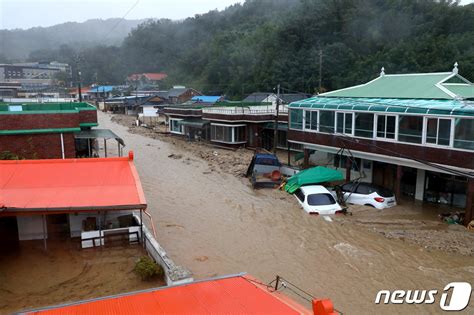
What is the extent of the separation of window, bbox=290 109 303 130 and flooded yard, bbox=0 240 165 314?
1402cm

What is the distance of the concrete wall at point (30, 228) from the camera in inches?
516

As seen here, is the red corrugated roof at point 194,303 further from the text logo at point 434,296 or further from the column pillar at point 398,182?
the column pillar at point 398,182

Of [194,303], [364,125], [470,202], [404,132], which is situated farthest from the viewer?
[364,125]

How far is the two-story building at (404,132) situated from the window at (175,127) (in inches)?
911

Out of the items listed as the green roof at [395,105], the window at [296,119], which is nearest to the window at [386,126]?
the green roof at [395,105]

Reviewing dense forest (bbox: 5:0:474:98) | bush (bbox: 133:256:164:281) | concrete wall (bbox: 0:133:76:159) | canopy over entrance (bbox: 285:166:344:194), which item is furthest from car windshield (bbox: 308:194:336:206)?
dense forest (bbox: 5:0:474:98)

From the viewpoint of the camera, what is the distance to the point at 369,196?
1831cm

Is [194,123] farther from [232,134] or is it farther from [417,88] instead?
[417,88]

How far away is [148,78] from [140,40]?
2400 centimetres

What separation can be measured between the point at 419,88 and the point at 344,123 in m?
4.02

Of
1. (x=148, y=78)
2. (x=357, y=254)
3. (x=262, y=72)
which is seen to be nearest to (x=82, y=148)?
(x=357, y=254)

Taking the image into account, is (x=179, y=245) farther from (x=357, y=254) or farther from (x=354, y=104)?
(x=354, y=104)

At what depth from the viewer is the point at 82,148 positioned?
78.9ft

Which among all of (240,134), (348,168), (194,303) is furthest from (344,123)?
(194,303)
